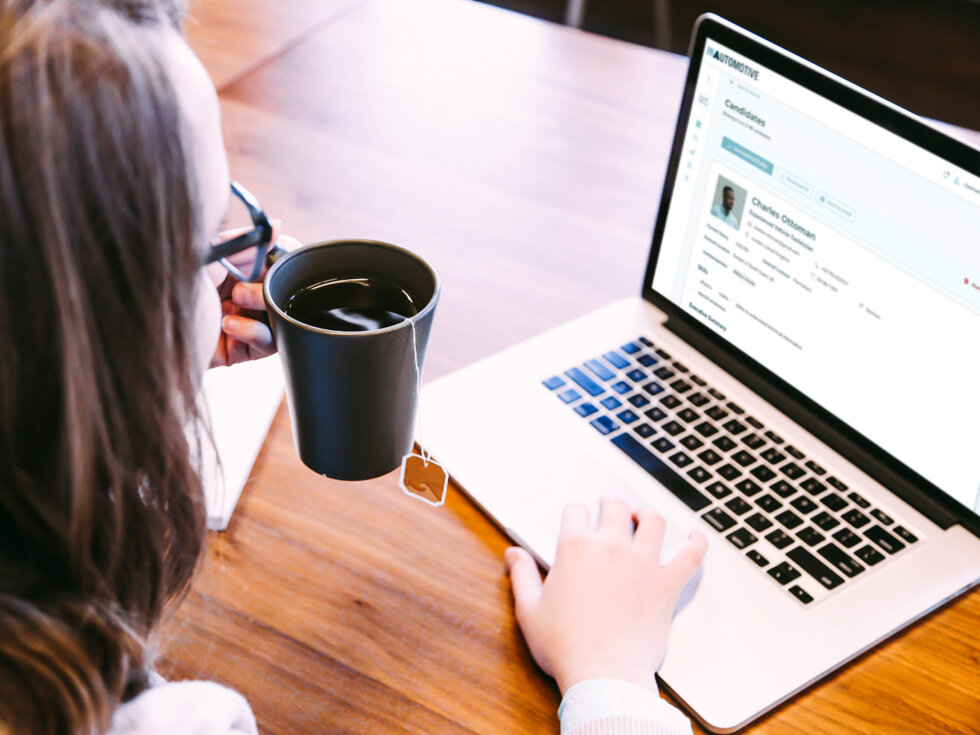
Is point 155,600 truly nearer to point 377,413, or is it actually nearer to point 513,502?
point 377,413

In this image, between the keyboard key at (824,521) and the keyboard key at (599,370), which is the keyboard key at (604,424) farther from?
the keyboard key at (824,521)

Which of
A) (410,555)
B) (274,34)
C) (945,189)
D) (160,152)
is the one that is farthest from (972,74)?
(160,152)

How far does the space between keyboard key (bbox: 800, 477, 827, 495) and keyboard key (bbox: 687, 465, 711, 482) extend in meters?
0.08

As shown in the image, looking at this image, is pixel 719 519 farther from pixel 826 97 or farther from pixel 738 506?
pixel 826 97

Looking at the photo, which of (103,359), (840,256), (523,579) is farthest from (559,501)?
(103,359)

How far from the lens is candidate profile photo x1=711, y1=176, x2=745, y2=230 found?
77cm

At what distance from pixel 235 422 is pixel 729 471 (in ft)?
1.38

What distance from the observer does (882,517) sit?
2.33 ft

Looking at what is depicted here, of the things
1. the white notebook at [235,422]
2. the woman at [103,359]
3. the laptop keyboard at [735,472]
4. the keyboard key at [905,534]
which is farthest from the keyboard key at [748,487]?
the white notebook at [235,422]

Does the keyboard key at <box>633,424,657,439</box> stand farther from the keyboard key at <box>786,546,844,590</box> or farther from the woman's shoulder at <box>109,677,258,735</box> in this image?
the woman's shoulder at <box>109,677,258,735</box>

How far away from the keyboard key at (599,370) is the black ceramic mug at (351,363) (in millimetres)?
234

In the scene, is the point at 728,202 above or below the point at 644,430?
above

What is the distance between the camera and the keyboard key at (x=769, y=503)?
0.71 metres

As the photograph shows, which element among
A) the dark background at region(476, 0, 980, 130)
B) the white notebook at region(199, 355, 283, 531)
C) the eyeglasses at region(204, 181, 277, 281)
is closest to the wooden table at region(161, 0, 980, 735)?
the white notebook at region(199, 355, 283, 531)
